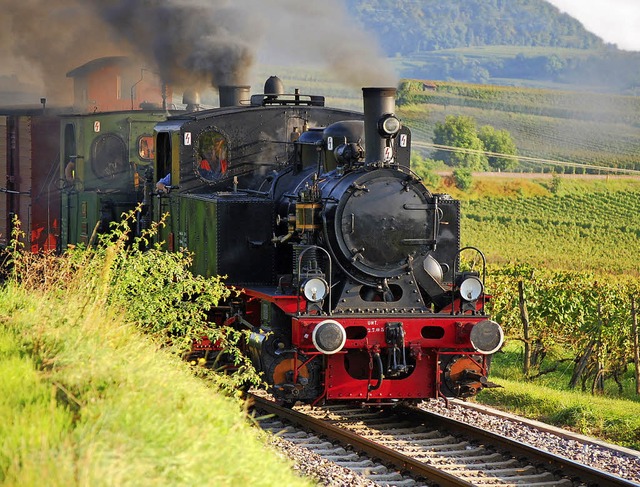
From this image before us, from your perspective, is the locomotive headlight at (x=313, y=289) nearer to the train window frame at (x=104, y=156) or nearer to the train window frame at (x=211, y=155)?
the train window frame at (x=211, y=155)

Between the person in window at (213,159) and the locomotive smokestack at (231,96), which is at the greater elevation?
the locomotive smokestack at (231,96)

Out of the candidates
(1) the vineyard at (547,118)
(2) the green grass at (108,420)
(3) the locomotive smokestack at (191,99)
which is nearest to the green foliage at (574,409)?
(2) the green grass at (108,420)

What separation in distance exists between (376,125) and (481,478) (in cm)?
365

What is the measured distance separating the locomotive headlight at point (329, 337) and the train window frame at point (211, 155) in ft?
10.3

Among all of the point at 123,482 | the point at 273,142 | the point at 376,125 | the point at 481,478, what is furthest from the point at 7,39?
the point at 123,482

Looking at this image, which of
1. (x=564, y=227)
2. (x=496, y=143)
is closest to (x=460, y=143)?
(x=496, y=143)

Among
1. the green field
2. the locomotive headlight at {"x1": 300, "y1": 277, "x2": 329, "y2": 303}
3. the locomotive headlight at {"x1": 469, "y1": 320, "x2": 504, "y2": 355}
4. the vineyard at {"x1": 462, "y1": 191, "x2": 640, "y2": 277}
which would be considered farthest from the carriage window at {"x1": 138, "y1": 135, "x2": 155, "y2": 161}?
the vineyard at {"x1": 462, "y1": 191, "x2": 640, "y2": 277}

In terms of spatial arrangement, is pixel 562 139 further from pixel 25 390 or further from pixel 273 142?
pixel 25 390

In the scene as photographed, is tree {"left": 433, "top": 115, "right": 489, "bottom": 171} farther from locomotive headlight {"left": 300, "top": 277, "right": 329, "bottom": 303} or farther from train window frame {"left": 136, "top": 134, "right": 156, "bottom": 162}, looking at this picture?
locomotive headlight {"left": 300, "top": 277, "right": 329, "bottom": 303}

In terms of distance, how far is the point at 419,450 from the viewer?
9914 millimetres

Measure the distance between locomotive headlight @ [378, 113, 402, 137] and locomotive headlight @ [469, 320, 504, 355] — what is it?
6.83 ft

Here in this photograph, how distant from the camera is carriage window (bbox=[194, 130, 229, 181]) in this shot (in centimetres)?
1237

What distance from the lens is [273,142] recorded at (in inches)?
501

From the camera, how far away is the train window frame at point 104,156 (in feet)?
55.1
